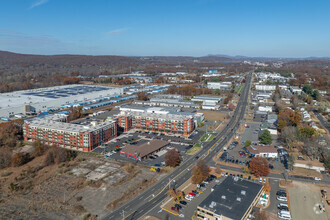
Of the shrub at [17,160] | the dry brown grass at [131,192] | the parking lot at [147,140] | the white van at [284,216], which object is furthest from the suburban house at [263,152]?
the shrub at [17,160]

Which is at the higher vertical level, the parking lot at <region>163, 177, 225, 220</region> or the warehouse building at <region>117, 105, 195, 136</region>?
the warehouse building at <region>117, 105, 195, 136</region>

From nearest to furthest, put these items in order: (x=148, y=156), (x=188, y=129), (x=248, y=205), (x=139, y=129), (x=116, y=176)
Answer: (x=248, y=205), (x=116, y=176), (x=148, y=156), (x=188, y=129), (x=139, y=129)

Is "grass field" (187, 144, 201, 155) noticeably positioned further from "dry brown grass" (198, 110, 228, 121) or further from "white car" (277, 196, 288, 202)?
"dry brown grass" (198, 110, 228, 121)

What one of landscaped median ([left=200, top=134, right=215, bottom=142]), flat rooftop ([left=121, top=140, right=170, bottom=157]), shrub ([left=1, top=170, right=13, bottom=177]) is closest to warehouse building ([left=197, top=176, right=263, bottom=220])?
flat rooftop ([left=121, top=140, right=170, bottom=157])

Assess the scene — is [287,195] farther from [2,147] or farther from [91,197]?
[2,147]

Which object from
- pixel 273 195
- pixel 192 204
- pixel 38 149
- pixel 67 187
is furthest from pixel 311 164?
pixel 38 149

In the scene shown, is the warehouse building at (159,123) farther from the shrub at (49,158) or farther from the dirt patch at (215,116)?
the shrub at (49,158)

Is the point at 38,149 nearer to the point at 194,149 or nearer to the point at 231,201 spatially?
the point at 194,149

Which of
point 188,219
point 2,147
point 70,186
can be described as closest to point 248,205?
point 188,219
